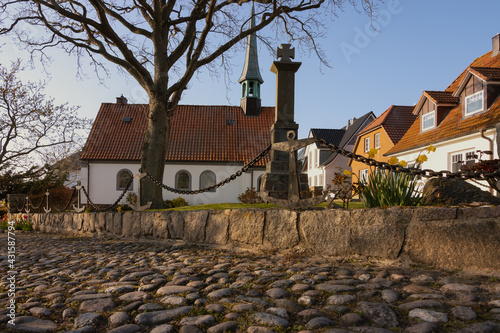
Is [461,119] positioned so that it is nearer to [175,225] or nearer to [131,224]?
[175,225]

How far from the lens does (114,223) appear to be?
8.54 metres

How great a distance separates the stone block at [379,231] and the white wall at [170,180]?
19.7m

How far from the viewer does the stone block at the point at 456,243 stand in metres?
3.33

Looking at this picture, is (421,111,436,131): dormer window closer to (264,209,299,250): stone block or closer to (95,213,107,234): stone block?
(264,209,299,250): stone block

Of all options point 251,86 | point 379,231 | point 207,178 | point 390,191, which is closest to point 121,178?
point 207,178

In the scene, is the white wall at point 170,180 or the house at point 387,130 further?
the white wall at point 170,180

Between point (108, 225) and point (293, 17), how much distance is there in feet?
28.4

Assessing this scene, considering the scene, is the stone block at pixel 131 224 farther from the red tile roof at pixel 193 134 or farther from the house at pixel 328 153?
the house at pixel 328 153

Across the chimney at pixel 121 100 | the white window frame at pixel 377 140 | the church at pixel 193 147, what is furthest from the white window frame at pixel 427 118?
the chimney at pixel 121 100

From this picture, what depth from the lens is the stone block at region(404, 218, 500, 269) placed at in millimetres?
3334

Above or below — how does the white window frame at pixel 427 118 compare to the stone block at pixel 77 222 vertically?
above

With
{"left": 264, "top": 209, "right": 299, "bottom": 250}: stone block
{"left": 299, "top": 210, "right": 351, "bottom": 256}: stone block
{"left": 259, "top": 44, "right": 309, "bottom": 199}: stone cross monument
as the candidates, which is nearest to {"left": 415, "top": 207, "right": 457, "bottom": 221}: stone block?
{"left": 299, "top": 210, "right": 351, "bottom": 256}: stone block

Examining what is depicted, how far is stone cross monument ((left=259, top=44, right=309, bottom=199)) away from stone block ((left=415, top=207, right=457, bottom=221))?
82.4 inches

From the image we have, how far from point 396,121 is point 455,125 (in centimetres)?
732
